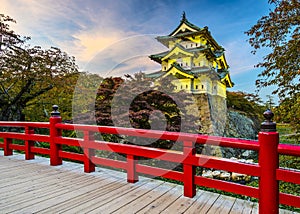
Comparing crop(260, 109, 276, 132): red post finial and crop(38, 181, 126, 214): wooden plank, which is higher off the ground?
crop(260, 109, 276, 132): red post finial

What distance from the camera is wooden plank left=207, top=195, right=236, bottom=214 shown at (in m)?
1.97

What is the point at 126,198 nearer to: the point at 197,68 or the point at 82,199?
the point at 82,199

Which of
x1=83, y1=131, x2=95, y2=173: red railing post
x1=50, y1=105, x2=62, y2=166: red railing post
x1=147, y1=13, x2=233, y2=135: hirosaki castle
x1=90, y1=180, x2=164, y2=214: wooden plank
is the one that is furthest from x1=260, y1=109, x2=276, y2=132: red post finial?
x1=147, y1=13, x2=233, y2=135: hirosaki castle

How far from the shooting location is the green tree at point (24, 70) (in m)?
6.86

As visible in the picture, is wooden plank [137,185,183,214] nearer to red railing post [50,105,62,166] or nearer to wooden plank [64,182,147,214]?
wooden plank [64,182,147,214]

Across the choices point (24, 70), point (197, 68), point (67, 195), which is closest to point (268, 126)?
point (67, 195)

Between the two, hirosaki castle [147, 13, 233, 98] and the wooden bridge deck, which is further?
hirosaki castle [147, 13, 233, 98]

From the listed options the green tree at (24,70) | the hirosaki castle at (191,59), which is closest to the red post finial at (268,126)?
the green tree at (24,70)

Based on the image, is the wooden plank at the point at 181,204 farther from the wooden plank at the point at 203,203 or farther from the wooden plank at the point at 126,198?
the wooden plank at the point at 126,198

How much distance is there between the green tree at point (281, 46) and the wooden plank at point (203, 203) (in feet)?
7.18

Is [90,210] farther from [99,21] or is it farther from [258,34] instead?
[99,21]

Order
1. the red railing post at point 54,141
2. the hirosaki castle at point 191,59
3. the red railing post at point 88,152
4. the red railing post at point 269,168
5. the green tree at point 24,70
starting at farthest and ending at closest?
the hirosaki castle at point 191,59 < the green tree at point 24,70 < the red railing post at point 54,141 < the red railing post at point 88,152 < the red railing post at point 269,168

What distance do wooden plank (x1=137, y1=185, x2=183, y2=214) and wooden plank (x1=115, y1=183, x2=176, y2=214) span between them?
0.04m

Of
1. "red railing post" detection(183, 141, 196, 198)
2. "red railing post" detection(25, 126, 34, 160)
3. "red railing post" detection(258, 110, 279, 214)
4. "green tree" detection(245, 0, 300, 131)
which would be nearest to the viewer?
"red railing post" detection(258, 110, 279, 214)
